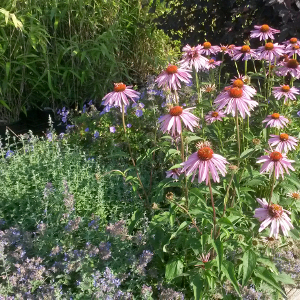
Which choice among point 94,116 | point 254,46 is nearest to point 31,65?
point 94,116

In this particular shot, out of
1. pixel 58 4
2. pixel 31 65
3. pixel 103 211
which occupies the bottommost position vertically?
pixel 103 211

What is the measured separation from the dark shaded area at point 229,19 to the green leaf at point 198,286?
6.63ft

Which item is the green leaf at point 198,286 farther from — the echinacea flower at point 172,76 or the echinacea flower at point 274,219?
the echinacea flower at point 172,76

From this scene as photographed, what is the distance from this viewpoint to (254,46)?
10.5ft

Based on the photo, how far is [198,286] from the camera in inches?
62.5

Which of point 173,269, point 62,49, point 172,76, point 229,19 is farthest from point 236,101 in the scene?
point 62,49

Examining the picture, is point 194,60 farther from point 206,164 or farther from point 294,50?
point 206,164

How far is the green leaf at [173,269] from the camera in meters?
1.68

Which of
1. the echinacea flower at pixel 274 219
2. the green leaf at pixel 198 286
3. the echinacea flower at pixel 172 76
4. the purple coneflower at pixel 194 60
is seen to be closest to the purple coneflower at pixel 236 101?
the echinacea flower at pixel 172 76

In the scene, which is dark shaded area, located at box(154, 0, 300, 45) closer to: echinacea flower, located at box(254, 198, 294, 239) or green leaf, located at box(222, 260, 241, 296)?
echinacea flower, located at box(254, 198, 294, 239)

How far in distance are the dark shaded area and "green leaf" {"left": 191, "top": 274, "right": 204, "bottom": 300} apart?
2.02 metres

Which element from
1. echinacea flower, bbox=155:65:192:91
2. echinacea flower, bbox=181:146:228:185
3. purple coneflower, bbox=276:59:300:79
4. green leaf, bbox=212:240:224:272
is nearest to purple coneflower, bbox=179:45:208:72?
echinacea flower, bbox=155:65:192:91

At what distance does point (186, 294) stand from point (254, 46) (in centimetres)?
221

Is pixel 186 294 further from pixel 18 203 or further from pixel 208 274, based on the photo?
pixel 18 203
